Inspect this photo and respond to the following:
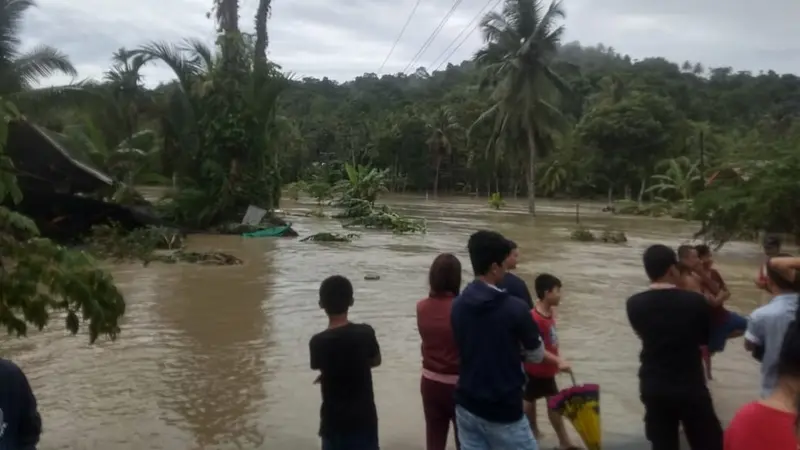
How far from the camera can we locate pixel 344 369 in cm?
437

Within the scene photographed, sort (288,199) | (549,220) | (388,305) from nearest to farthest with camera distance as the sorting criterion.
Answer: (388,305), (549,220), (288,199)

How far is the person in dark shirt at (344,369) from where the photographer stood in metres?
4.37

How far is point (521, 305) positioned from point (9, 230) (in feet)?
8.01

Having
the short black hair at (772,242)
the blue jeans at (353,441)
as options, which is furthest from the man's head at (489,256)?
the short black hair at (772,242)

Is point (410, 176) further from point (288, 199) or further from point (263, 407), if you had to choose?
point (263, 407)

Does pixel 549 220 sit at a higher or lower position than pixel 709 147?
lower

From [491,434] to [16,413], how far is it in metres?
2.08

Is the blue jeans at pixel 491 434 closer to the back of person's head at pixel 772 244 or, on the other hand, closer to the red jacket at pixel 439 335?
the red jacket at pixel 439 335

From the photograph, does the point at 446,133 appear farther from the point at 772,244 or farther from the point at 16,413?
the point at 16,413

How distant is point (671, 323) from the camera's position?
4.43 m

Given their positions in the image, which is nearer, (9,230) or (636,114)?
(9,230)

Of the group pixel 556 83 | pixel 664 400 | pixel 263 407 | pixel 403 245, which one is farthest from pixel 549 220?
pixel 664 400

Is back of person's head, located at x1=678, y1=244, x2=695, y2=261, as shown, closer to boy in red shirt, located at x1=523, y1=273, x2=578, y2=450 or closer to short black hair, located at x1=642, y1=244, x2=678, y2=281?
boy in red shirt, located at x1=523, y1=273, x2=578, y2=450

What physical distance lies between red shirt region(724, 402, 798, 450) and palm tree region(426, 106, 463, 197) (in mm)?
66898
